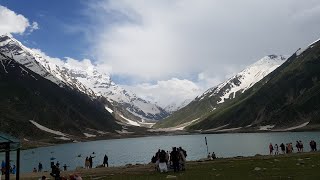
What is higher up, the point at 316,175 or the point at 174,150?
the point at 174,150

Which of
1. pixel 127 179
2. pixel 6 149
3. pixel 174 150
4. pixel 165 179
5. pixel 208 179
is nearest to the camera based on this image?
pixel 6 149

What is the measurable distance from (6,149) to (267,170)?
959 inches

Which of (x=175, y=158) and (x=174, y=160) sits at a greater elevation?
(x=175, y=158)

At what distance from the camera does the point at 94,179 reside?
47.6 metres

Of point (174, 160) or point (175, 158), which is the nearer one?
point (174, 160)

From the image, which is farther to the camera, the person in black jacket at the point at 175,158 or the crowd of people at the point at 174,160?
the crowd of people at the point at 174,160

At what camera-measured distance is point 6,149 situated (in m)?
32.3

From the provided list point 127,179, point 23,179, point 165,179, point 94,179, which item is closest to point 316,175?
point 165,179

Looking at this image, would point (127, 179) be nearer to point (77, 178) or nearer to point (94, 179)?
point (94, 179)

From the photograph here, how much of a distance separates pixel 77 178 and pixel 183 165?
19597mm

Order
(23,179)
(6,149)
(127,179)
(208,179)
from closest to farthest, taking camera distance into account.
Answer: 1. (6,149)
2. (208,179)
3. (127,179)
4. (23,179)

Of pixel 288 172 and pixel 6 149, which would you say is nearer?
pixel 6 149

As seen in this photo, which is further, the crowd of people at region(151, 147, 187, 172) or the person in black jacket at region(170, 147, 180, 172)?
the crowd of people at region(151, 147, 187, 172)

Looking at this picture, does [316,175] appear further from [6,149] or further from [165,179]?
[6,149]
